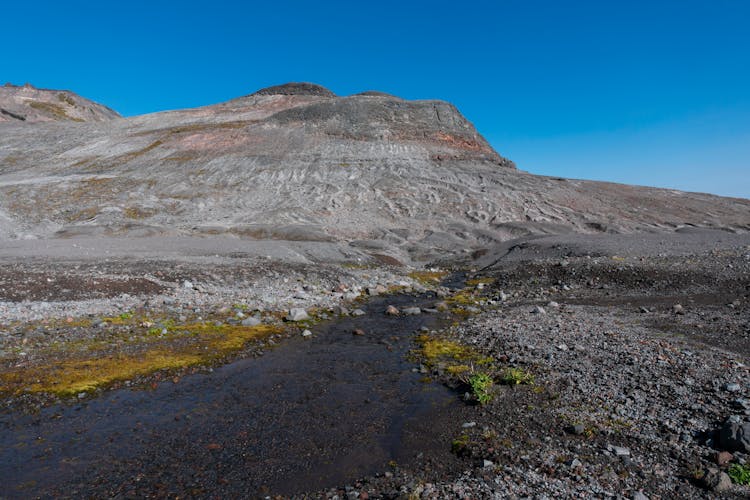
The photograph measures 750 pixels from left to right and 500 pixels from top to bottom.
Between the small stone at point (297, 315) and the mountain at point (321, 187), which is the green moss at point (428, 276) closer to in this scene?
the mountain at point (321, 187)

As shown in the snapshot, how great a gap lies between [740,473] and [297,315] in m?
16.8

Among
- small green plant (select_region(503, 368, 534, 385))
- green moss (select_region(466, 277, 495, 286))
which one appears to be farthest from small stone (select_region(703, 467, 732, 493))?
green moss (select_region(466, 277, 495, 286))

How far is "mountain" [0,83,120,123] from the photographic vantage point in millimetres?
150125

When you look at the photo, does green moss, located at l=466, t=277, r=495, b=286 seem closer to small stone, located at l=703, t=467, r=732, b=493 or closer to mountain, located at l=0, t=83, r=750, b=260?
mountain, located at l=0, t=83, r=750, b=260

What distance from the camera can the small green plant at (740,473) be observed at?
7.47 metres

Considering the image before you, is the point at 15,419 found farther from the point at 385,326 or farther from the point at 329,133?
the point at 329,133

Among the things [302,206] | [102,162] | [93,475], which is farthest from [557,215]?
[102,162]

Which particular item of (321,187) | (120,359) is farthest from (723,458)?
(321,187)

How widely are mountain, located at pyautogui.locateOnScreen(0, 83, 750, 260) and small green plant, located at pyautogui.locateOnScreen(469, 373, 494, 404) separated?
35230 mm

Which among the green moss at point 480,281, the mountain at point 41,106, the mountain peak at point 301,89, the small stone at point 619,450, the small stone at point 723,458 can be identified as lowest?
the small stone at point 619,450

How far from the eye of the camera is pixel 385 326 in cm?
2073

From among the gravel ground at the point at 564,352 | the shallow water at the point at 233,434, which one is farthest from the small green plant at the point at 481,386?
the shallow water at the point at 233,434

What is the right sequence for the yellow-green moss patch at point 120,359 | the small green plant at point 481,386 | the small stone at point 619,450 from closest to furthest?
the small stone at point 619,450 < the small green plant at point 481,386 < the yellow-green moss patch at point 120,359

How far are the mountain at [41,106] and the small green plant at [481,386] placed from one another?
185563 millimetres
